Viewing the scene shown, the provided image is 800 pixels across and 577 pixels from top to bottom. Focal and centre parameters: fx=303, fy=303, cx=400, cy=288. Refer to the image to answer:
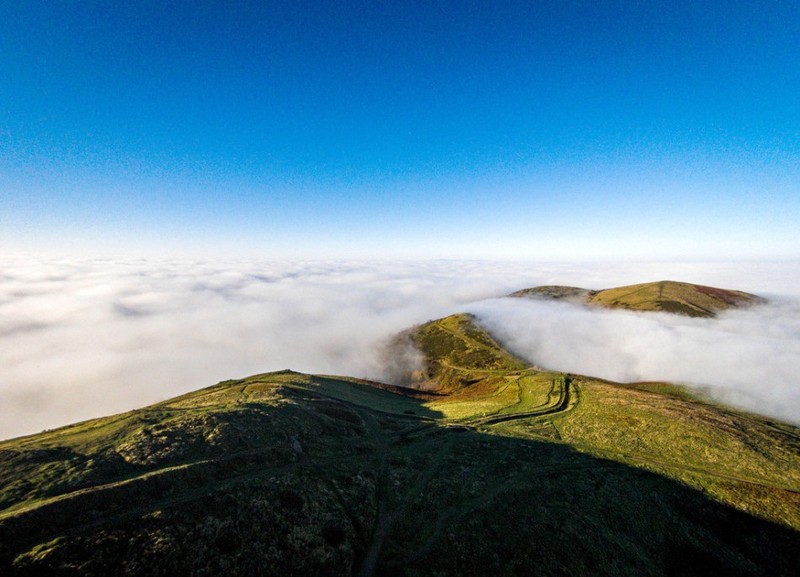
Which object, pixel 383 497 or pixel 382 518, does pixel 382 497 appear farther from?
pixel 382 518

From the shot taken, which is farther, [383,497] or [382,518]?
[383,497]

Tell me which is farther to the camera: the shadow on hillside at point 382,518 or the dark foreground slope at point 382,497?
the dark foreground slope at point 382,497

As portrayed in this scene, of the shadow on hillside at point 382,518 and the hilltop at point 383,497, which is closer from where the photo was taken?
the shadow on hillside at point 382,518

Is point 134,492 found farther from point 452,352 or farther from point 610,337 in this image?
point 610,337

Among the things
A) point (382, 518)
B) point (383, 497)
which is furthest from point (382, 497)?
point (382, 518)
